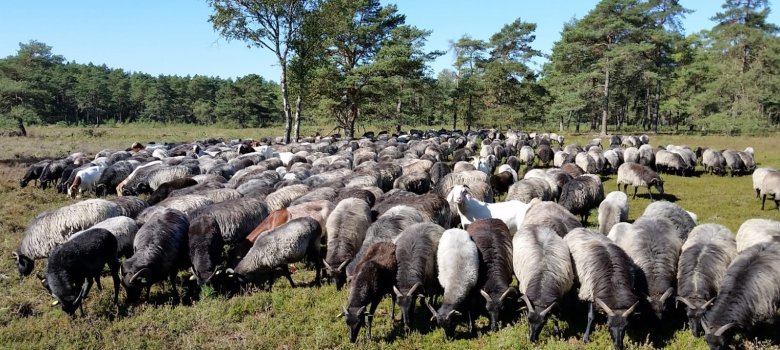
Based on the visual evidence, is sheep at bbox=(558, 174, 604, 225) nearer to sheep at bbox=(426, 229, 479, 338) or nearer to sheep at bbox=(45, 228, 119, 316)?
sheep at bbox=(426, 229, 479, 338)

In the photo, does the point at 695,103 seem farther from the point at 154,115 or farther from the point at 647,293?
the point at 154,115

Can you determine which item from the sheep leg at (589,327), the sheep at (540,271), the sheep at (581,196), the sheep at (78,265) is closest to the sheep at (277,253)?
the sheep at (78,265)

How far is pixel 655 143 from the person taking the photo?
Answer: 3659 centimetres

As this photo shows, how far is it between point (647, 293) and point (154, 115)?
309 ft

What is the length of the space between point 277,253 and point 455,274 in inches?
136

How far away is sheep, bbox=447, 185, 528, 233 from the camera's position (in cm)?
986

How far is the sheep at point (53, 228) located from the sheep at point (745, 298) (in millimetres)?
11504

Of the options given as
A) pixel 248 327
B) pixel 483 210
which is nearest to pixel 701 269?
pixel 483 210

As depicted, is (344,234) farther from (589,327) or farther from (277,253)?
(589,327)

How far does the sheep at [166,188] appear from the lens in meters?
13.0

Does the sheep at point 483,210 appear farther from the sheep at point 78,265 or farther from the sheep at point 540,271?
the sheep at point 78,265

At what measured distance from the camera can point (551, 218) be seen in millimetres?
8664

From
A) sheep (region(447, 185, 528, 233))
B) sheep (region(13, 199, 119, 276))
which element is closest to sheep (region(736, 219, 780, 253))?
sheep (region(447, 185, 528, 233))

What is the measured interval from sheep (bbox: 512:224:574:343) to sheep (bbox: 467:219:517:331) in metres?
0.20
